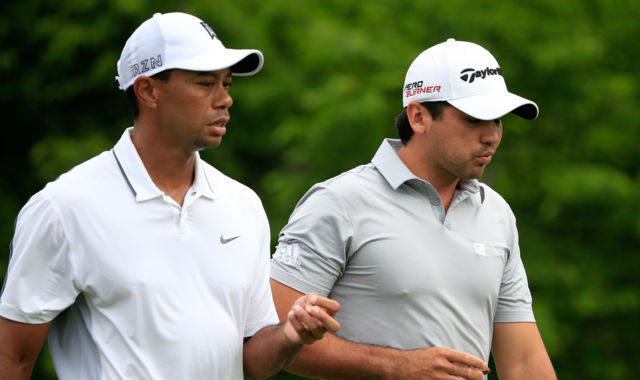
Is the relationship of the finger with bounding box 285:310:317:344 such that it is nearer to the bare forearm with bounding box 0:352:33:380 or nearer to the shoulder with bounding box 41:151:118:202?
the shoulder with bounding box 41:151:118:202

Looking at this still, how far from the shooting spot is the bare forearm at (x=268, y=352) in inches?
135

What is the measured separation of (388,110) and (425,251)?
6959 millimetres

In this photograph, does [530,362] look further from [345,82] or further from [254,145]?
[254,145]

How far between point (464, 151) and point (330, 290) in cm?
69

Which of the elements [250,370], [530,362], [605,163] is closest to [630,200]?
[605,163]

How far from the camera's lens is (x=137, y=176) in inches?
132

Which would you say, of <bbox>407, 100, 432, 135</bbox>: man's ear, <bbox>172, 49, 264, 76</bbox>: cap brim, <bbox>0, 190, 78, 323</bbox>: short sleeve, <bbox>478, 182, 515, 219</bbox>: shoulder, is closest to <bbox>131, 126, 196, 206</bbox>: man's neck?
<bbox>172, 49, 264, 76</bbox>: cap brim

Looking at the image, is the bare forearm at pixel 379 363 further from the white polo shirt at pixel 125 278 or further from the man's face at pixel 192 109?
the man's face at pixel 192 109

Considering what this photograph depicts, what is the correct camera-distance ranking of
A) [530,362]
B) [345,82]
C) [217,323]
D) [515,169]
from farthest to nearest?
[515,169], [345,82], [530,362], [217,323]

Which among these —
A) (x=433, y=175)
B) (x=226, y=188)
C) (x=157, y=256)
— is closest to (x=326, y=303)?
(x=157, y=256)

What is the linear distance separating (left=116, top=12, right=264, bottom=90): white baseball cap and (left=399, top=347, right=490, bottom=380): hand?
1147 millimetres

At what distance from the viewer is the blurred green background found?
11.1 metres

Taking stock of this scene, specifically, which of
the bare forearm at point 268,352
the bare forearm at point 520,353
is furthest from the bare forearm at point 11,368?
the bare forearm at point 520,353

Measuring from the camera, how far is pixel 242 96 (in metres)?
12.6
